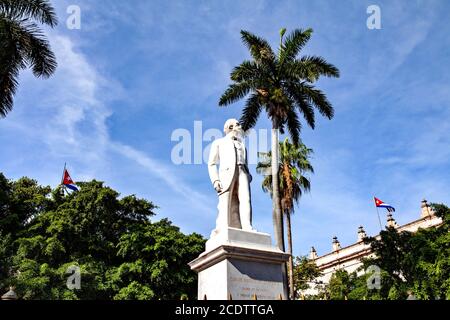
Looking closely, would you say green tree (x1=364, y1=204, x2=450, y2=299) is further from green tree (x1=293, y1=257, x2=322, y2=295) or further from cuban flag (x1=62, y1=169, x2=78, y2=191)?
cuban flag (x1=62, y1=169, x2=78, y2=191)

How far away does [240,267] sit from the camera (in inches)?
312

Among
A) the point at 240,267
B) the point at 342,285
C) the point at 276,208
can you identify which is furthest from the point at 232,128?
the point at 342,285

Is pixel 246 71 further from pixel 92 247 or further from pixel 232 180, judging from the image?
pixel 92 247

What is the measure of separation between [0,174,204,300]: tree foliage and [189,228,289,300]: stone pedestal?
18403mm

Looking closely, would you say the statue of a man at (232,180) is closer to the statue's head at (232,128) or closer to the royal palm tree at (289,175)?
the statue's head at (232,128)

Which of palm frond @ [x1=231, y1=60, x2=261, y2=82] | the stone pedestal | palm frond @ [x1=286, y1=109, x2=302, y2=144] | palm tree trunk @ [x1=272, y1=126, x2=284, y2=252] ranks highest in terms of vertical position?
palm frond @ [x1=231, y1=60, x2=261, y2=82]

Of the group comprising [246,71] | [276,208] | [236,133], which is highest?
[246,71]

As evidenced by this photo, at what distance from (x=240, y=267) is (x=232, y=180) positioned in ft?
6.18

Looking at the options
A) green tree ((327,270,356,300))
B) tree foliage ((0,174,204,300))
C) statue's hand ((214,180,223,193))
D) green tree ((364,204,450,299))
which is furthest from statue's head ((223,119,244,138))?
green tree ((327,270,356,300))

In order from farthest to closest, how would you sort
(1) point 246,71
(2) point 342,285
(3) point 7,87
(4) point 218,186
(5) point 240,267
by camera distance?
(2) point 342,285, (1) point 246,71, (3) point 7,87, (4) point 218,186, (5) point 240,267

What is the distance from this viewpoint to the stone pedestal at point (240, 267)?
7.76m

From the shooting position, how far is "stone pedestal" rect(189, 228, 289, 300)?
7.76 meters
